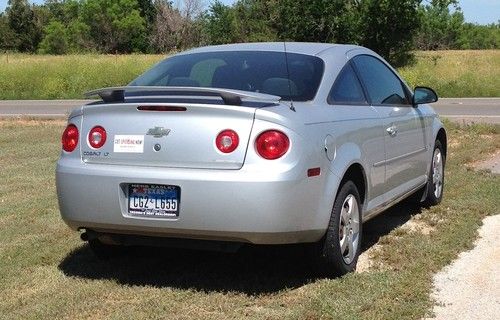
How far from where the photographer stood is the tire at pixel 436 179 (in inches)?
291

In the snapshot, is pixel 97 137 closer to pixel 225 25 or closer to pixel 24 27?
pixel 225 25

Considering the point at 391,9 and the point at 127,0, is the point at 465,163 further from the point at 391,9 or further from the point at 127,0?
the point at 127,0

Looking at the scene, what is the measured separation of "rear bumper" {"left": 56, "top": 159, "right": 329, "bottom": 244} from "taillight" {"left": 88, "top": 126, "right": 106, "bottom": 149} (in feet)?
0.45

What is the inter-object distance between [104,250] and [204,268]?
2.49 feet

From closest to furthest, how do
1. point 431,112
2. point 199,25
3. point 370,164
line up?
point 370,164, point 431,112, point 199,25

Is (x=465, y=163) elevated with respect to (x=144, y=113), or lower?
lower

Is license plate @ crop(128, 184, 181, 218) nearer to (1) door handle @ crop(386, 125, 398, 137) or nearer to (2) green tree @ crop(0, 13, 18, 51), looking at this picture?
(1) door handle @ crop(386, 125, 398, 137)

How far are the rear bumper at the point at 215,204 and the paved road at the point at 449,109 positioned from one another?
1350 cm

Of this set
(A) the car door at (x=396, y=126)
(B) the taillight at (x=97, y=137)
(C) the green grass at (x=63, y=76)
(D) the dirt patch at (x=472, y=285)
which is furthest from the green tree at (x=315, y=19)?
(B) the taillight at (x=97, y=137)

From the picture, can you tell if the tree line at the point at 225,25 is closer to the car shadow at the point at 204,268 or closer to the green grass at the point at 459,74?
the green grass at the point at 459,74

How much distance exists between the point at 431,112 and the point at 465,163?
3174mm

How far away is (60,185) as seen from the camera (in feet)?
16.4

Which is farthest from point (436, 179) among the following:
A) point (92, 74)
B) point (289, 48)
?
point (92, 74)

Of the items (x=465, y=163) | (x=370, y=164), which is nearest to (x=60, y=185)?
(x=370, y=164)
